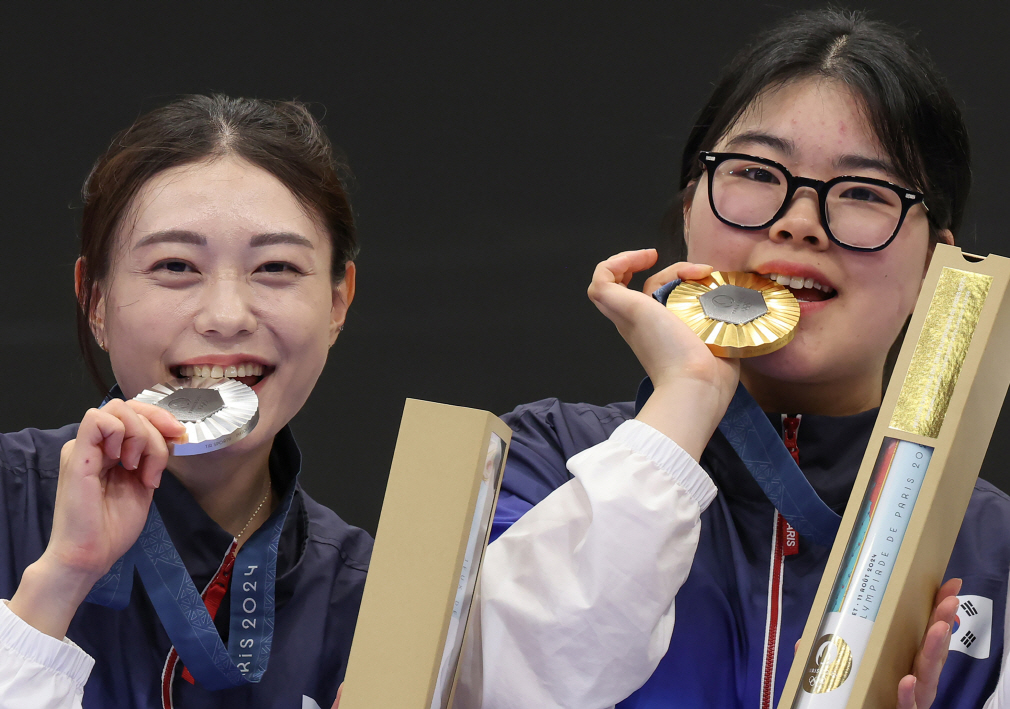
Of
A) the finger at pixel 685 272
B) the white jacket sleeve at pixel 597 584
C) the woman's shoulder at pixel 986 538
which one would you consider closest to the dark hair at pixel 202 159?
the finger at pixel 685 272

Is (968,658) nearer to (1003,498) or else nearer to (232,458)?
(1003,498)

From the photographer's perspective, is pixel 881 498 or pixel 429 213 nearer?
pixel 881 498

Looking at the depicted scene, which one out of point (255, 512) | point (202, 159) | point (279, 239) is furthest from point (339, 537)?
point (202, 159)

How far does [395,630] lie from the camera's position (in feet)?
3.08

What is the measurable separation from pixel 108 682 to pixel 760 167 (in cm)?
102

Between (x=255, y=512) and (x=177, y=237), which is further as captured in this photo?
(x=255, y=512)

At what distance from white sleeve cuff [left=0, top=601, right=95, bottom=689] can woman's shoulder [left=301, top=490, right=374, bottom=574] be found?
0.50 meters

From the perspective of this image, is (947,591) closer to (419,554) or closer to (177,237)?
(419,554)

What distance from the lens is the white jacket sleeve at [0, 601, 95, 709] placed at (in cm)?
110

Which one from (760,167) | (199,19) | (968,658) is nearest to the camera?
(968,658)

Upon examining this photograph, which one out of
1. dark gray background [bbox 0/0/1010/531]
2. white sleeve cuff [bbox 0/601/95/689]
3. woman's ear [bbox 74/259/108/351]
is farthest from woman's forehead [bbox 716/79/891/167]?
white sleeve cuff [bbox 0/601/95/689]

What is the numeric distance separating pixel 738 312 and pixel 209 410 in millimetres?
625

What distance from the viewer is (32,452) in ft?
5.02

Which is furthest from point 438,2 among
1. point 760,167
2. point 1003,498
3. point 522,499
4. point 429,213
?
point 1003,498
